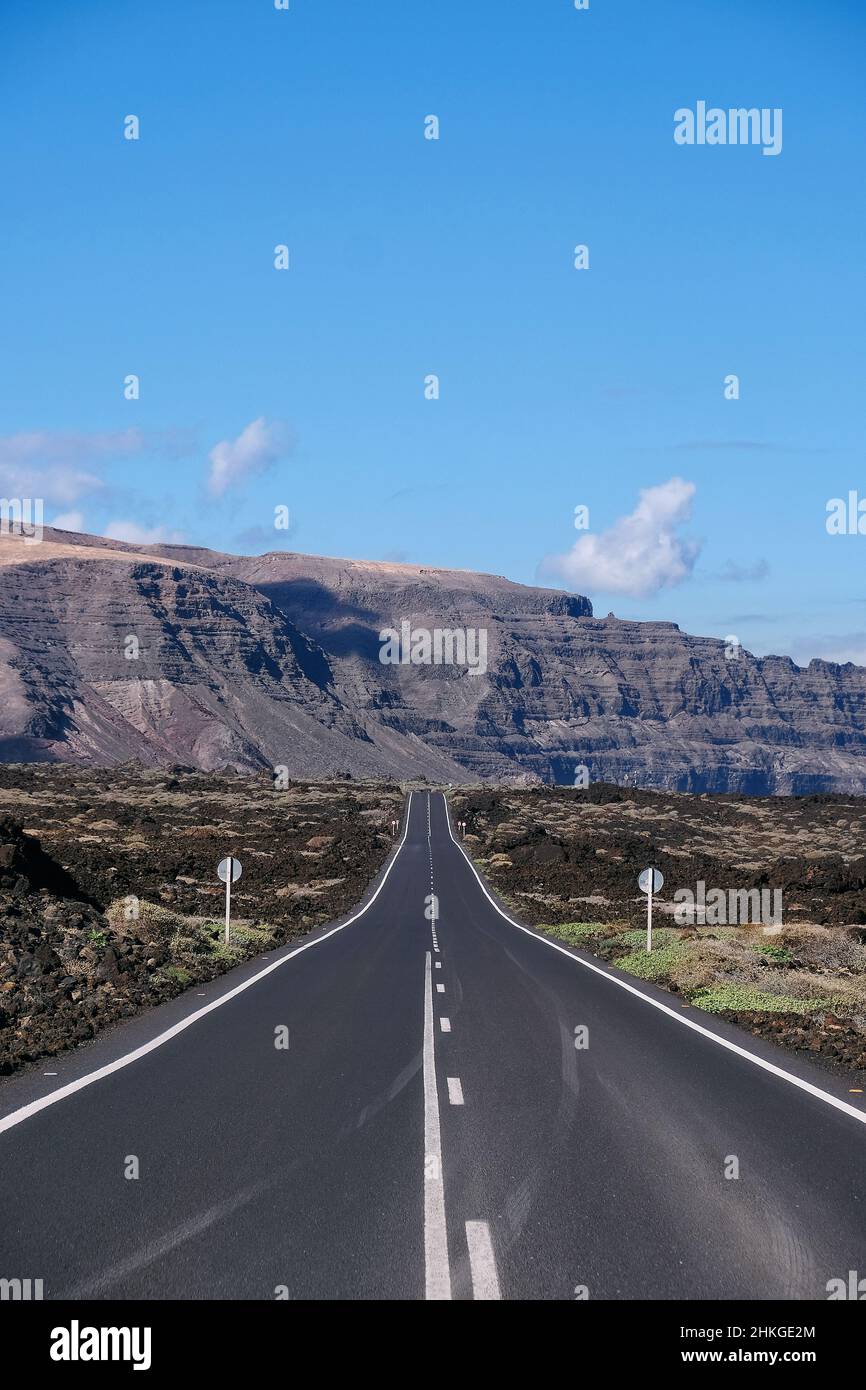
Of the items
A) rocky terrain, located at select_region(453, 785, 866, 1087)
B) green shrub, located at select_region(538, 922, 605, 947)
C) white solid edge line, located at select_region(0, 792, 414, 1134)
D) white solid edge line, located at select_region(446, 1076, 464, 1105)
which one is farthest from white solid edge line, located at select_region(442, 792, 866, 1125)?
white solid edge line, located at select_region(0, 792, 414, 1134)

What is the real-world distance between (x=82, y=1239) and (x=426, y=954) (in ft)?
68.5

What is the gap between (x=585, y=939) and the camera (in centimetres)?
3284

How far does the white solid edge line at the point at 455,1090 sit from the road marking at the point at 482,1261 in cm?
391

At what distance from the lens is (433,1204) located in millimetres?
8211

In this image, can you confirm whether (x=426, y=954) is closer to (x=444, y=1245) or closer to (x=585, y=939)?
(x=585, y=939)

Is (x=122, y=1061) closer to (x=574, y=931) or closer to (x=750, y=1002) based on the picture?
(x=750, y=1002)

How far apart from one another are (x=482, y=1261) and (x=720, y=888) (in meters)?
41.2

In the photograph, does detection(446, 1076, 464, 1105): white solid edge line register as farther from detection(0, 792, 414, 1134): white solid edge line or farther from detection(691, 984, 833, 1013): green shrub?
detection(691, 984, 833, 1013): green shrub

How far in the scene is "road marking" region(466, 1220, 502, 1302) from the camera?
6.53 m

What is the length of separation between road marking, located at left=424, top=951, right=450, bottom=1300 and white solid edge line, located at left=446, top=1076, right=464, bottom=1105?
13 cm

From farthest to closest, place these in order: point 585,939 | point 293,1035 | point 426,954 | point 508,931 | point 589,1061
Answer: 1. point 508,931
2. point 585,939
3. point 426,954
4. point 293,1035
5. point 589,1061

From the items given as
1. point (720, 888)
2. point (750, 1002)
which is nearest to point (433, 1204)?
point (750, 1002)

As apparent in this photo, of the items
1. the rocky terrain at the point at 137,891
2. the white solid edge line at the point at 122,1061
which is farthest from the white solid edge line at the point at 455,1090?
the rocky terrain at the point at 137,891
